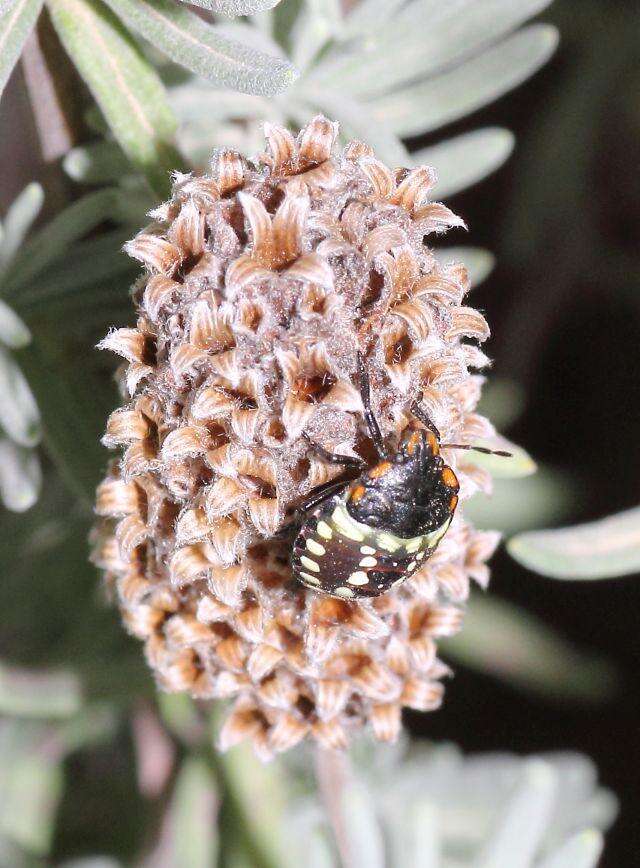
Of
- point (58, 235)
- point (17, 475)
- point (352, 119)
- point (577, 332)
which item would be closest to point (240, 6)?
point (352, 119)

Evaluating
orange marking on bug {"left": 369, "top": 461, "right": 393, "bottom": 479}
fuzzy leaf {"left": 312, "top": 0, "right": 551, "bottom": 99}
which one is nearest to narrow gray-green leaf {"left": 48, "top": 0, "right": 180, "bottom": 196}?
fuzzy leaf {"left": 312, "top": 0, "right": 551, "bottom": 99}

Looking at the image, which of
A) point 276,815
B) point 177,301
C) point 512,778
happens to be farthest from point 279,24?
point 512,778

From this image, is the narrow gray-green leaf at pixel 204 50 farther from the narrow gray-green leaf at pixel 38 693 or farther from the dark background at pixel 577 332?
the dark background at pixel 577 332

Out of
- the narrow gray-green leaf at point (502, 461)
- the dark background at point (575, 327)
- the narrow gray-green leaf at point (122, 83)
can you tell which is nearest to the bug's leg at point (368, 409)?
the narrow gray-green leaf at point (502, 461)

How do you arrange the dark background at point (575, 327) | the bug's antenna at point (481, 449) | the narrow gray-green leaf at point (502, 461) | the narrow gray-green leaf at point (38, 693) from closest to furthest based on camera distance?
the bug's antenna at point (481, 449) → the narrow gray-green leaf at point (502, 461) → the narrow gray-green leaf at point (38, 693) → the dark background at point (575, 327)

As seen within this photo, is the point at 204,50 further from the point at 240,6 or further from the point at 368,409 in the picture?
the point at 368,409

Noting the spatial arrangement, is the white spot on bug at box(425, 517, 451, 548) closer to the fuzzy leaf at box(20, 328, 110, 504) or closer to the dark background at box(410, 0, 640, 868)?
the fuzzy leaf at box(20, 328, 110, 504)

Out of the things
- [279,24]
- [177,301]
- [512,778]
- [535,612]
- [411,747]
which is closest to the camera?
[177,301]

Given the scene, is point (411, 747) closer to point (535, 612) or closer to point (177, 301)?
point (535, 612)
